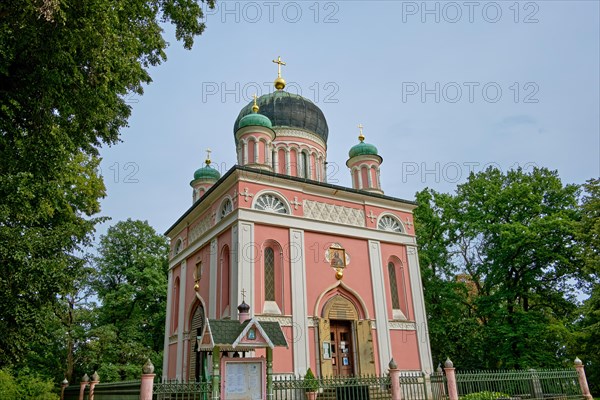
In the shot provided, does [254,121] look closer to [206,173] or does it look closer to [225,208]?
[225,208]

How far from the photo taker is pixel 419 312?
17.3 metres

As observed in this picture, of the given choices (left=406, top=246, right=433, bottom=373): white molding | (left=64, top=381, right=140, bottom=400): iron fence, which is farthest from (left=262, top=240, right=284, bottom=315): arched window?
(left=406, top=246, right=433, bottom=373): white molding

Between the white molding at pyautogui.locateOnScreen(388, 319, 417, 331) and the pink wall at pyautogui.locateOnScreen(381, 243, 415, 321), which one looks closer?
the white molding at pyautogui.locateOnScreen(388, 319, 417, 331)

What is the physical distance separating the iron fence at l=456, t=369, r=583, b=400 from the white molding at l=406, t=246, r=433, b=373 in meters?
2.45

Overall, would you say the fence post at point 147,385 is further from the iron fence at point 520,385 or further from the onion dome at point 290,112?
the onion dome at point 290,112

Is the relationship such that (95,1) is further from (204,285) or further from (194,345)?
(194,345)

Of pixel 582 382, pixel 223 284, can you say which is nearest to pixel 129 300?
pixel 223 284

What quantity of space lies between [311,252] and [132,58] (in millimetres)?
8721

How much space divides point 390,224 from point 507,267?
7472mm

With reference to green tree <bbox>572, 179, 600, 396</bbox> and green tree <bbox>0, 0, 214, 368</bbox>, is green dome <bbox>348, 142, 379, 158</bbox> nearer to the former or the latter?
green tree <bbox>572, 179, 600, 396</bbox>

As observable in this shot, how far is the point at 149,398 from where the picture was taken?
356 inches

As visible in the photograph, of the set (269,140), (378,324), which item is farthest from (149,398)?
(269,140)

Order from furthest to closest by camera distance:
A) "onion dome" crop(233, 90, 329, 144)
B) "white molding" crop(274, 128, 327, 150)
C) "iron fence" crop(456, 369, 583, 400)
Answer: "onion dome" crop(233, 90, 329, 144) → "white molding" crop(274, 128, 327, 150) → "iron fence" crop(456, 369, 583, 400)

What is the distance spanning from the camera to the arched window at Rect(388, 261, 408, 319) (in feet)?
56.2
